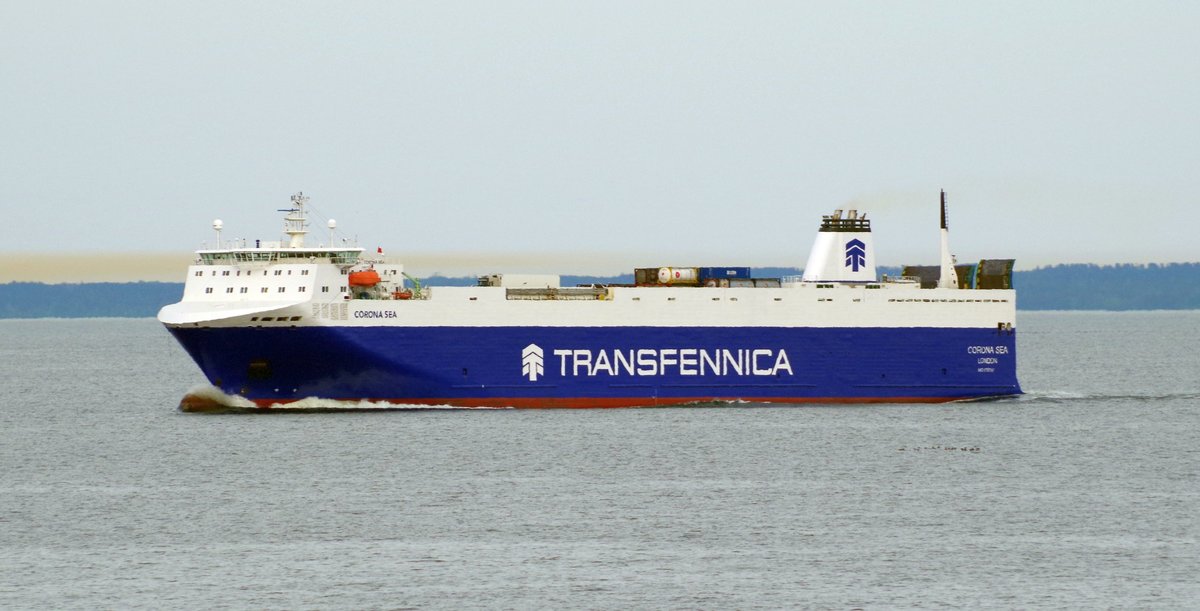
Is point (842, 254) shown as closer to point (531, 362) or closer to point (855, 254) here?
point (855, 254)

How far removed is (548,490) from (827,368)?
61.7ft

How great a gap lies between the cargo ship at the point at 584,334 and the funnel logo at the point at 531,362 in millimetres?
43

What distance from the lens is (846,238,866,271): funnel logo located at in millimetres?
52719

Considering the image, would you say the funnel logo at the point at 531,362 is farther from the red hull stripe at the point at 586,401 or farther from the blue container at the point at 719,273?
the blue container at the point at 719,273

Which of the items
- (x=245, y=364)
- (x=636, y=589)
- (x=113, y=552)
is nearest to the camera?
(x=636, y=589)

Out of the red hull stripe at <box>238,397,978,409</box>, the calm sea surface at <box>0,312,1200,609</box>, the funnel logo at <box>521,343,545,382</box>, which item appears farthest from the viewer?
the funnel logo at <box>521,343,545,382</box>

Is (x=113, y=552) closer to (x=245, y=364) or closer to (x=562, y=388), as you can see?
(x=245, y=364)

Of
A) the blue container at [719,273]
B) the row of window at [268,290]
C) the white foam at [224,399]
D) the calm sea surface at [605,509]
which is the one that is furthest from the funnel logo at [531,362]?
the white foam at [224,399]

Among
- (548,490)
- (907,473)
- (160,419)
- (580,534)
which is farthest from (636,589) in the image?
(160,419)

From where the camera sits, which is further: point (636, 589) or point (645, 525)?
point (645, 525)

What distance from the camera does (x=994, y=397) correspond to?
174 ft

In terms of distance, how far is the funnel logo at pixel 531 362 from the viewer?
46531mm

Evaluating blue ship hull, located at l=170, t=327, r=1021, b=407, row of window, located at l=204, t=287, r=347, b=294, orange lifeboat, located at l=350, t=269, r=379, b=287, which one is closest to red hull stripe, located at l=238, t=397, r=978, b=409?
blue ship hull, located at l=170, t=327, r=1021, b=407

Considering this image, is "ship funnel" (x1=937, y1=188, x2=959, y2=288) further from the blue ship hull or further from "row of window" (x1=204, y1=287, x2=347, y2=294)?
"row of window" (x1=204, y1=287, x2=347, y2=294)
